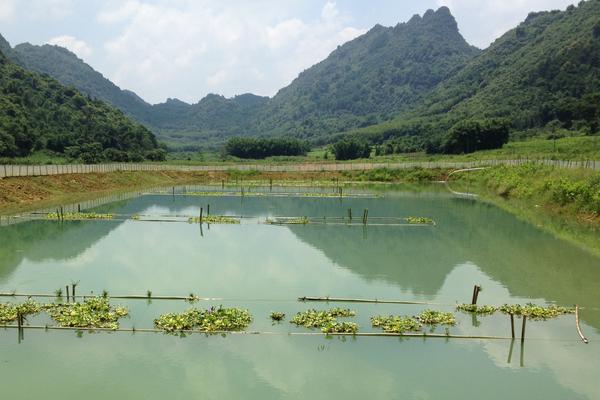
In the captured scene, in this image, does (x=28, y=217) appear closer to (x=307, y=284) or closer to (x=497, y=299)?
(x=307, y=284)

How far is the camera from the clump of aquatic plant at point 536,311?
606 inches

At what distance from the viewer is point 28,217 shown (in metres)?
33.6

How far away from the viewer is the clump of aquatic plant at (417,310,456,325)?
14695 mm

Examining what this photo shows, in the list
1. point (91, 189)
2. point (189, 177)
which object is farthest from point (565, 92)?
point (91, 189)

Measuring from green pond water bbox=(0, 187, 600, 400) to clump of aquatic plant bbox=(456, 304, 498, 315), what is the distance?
38 cm

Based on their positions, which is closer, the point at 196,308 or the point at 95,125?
the point at 196,308

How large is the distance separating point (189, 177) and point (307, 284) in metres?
65.1

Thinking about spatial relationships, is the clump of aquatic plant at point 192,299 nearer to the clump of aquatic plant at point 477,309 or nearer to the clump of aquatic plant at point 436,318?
the clump of aquatic plant at point 436,318

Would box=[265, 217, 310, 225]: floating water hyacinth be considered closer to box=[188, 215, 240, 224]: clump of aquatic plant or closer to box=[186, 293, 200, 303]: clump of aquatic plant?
box=[188, 215, 240, 224]: clump of aquatic plant

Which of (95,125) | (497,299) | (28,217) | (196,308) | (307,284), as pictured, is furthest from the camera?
(95,125)

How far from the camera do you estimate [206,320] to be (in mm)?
13961

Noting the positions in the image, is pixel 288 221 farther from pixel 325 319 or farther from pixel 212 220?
pixel 325 319

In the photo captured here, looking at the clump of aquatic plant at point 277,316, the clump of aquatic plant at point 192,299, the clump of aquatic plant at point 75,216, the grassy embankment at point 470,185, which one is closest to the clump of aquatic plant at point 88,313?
the clump of aquatic plant at point 192,299

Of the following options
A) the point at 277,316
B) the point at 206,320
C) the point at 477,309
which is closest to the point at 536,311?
the point at 477,309
